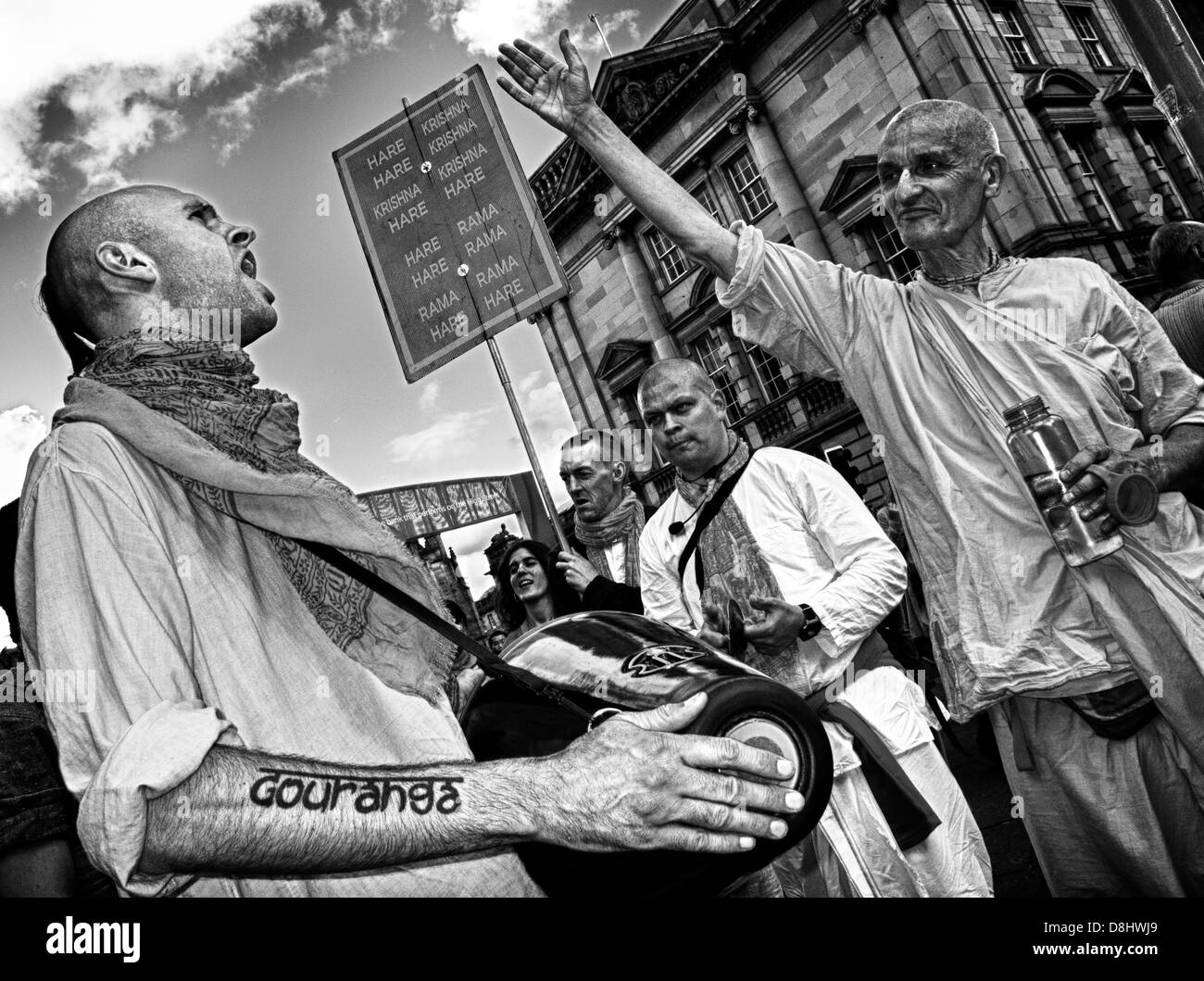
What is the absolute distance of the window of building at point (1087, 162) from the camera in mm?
17234

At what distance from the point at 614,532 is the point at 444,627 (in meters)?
3.89

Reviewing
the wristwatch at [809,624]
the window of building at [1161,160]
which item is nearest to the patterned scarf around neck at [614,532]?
the wristwatch at [809,624]

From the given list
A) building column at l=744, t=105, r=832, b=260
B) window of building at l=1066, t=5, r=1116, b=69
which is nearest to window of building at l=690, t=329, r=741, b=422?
building column at l=744, t=105, r=832, b=260

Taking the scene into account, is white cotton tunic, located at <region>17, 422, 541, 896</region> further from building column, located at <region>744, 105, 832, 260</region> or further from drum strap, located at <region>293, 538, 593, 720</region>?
building column, located at <region>744, 105, 832, 260</region>

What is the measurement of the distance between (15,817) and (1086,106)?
21.5 meters

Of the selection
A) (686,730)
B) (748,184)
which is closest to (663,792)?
(686,730)

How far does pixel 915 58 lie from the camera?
1675 cm

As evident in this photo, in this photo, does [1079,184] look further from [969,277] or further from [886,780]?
[886,780]

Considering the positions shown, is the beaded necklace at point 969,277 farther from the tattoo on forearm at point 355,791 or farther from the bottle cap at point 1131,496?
the tattoo on forearm at point 355,791

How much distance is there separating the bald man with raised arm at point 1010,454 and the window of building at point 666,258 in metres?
22.1

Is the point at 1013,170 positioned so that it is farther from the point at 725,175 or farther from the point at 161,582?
the point at 161,582

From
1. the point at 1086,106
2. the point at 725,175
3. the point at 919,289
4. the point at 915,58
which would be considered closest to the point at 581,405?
the point at 725,175

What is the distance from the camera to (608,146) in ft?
7.53

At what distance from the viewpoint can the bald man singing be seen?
0.97 meters
